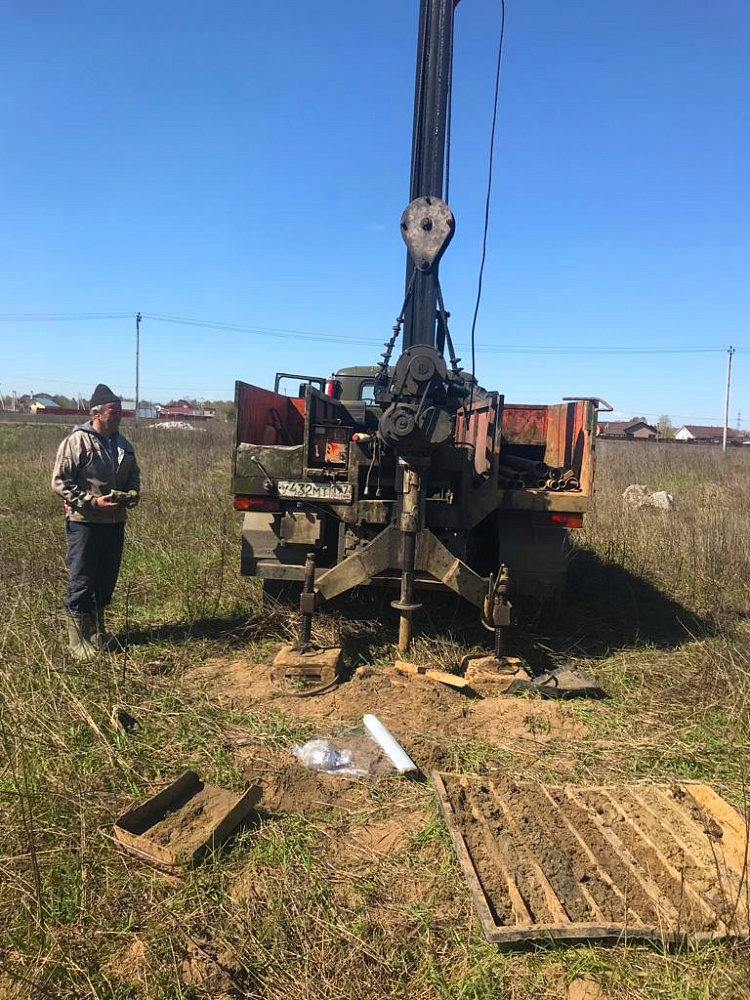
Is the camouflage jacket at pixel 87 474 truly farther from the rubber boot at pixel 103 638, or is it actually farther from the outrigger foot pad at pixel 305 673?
the outrigger foot pad at pixel 305 673

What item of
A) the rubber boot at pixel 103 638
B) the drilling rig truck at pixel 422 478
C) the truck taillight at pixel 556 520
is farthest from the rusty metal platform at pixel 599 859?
the rubber boot at pixel 103 638

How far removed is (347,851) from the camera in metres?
2.57

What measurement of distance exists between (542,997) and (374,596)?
3673mm

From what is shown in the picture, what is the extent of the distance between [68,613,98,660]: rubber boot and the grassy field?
4.4 inches

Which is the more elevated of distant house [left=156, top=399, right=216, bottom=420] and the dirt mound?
distant house [left=156, top=399, right=216, bottom=420]

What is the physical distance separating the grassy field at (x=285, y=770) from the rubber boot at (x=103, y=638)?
17 cm

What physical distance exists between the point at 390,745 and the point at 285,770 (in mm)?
547

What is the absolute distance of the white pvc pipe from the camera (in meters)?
3.13

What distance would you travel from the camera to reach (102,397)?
15.4ft

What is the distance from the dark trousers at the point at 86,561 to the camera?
4.49 metres

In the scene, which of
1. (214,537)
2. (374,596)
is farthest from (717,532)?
(214,537)

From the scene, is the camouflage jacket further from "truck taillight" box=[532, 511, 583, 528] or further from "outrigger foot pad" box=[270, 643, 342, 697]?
"truck taillight" box=[532, 511, 583, 528]

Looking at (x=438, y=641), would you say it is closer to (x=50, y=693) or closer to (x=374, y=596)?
(x=374, y=596)

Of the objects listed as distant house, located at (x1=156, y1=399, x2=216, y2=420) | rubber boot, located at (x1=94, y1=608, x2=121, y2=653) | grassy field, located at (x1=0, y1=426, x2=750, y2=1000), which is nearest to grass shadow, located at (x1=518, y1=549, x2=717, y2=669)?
grassy field, located at (x1=0, y1=426, x2=750, y2=1000)
